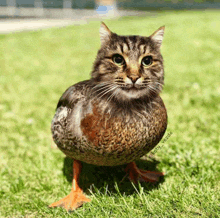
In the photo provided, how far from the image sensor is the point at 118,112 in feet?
8.87

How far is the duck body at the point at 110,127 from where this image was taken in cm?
270

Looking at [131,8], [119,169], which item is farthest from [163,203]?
[131,8]

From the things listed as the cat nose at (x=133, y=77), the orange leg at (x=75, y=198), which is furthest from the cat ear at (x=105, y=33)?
the orange leg at (x=75, y=198)

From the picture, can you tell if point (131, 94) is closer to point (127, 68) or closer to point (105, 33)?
point (127, 68)

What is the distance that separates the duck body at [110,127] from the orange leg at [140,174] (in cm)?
71

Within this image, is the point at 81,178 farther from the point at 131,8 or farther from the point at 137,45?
the point at 131,8

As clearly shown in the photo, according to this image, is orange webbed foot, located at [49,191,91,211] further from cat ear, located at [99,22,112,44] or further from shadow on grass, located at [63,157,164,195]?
cat ear, located at [99,22,112,44]

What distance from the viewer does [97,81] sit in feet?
9.09

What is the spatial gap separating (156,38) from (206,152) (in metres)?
1.75

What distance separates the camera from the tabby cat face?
2545mm

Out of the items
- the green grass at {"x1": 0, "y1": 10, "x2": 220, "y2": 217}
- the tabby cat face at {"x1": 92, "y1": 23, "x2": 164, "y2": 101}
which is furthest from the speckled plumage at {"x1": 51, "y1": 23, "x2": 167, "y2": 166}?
the green grass at {"x1": 0, "y1": 10, "x2": 220, "y2": 217}

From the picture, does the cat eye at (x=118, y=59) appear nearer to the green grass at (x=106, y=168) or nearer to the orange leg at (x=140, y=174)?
the green grass at (x=106, y=168)

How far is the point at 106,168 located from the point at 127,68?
1.68 metres

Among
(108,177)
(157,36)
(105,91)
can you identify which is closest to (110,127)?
(105,91)
